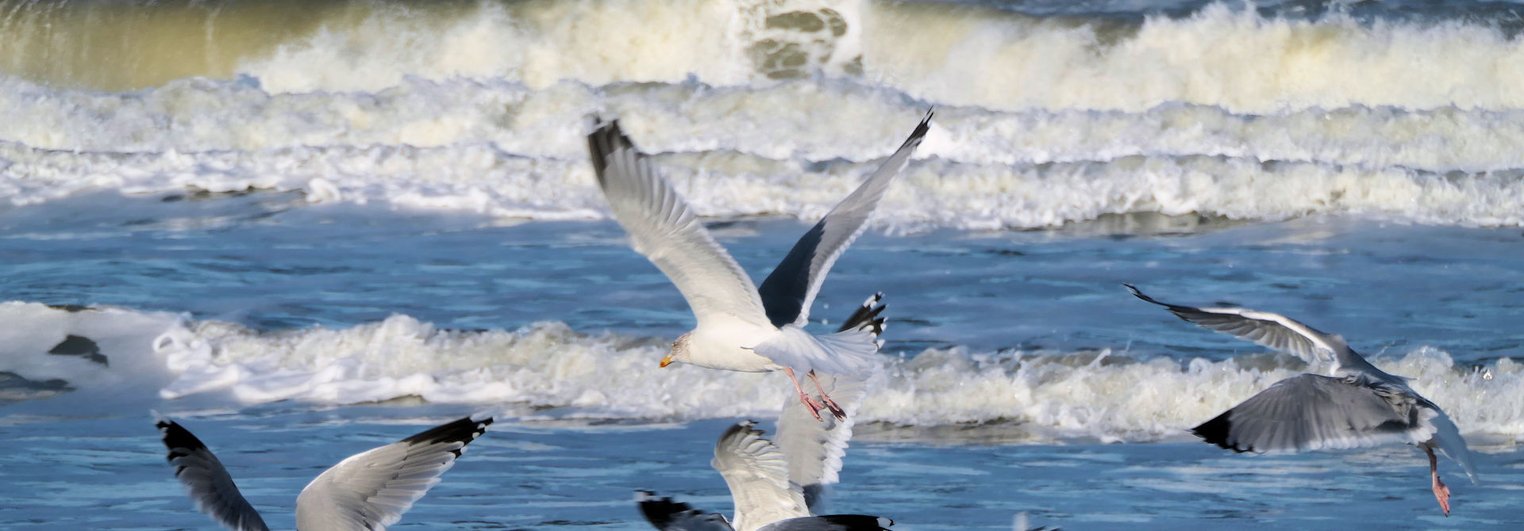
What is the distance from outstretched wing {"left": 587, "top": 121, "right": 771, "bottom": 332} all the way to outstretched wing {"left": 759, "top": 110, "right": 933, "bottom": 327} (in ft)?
0.52

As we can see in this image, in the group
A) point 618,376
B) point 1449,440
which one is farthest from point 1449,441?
point 618,376

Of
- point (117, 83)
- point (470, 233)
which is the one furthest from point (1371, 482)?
point (117, 83)

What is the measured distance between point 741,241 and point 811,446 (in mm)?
6942

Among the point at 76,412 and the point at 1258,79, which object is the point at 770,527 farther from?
the point at 1258,79

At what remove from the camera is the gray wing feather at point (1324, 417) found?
16.7ft

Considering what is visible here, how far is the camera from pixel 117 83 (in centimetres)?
2284

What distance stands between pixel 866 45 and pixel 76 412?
47.9ft

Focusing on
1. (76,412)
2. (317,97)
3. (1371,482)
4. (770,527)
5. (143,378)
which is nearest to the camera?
(770,527)

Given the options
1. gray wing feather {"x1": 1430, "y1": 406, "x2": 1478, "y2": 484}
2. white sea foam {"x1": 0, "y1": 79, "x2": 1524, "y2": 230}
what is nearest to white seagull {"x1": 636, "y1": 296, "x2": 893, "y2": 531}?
gray wing feather {"x1": 1430, "y1": 406, "x2": 1478, "y2": 484}

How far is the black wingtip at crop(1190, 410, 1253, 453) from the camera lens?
5012mm

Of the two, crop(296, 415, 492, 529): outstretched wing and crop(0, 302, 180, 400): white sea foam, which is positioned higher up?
crop(0, 302, 180, 400): white sea foam

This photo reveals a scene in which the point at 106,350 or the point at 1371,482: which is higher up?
the point at 106,350

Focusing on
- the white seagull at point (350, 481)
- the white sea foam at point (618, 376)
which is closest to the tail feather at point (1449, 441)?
the white sea foam at point (618, 376)

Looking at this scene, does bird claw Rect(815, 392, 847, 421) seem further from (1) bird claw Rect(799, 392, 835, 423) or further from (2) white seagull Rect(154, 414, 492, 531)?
(2) white seagull Rect(154, 414, 492, 531)
